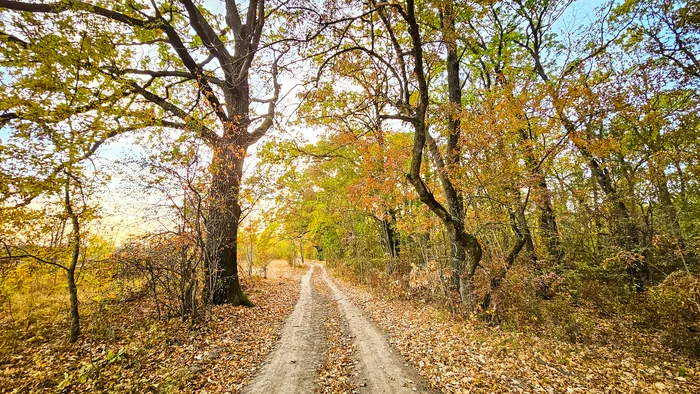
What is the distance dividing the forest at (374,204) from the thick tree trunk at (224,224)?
9 cm

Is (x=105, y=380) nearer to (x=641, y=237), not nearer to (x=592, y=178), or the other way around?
(x=641, y=237)

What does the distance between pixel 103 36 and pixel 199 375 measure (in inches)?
306

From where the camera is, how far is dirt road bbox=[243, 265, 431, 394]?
16.0 feet

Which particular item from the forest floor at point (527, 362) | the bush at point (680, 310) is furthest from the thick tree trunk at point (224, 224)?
the bush at point (680, 310)

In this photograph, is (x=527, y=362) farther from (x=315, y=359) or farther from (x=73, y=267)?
(x=73, y=267)

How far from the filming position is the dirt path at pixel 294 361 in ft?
16.2

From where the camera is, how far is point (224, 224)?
9.61 m

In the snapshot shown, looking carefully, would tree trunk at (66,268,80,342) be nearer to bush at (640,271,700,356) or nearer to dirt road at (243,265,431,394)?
dirt road at (243,265,431,394)

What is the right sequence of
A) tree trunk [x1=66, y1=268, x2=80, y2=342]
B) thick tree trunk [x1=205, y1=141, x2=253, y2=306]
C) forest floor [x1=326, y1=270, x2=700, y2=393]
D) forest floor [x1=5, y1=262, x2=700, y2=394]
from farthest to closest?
1. thick tree trunk [x1=205, y1=141, x2=253, y2=306]
2. tree trunk [x1=66, y1=268, x2=80, y2=342]
3. forest floor [x1=5, y1=262, x2=700, y2=394]
4. forest floor [x1=326, y1=270, x2=700, y2=393]

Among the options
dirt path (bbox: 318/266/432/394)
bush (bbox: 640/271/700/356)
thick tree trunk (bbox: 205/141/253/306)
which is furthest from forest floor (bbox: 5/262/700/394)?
thick tree trunk (bbox: 205/141/253/306)

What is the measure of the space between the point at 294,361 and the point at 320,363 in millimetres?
603

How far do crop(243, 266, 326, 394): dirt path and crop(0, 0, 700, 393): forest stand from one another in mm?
61

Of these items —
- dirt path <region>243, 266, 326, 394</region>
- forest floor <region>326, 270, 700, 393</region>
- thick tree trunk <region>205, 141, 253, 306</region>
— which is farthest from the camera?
thick tree trunk <region>205, 141, 253, 306</region>

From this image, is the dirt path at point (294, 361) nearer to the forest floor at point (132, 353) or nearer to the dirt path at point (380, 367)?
the forest floor at point (132, 353)
